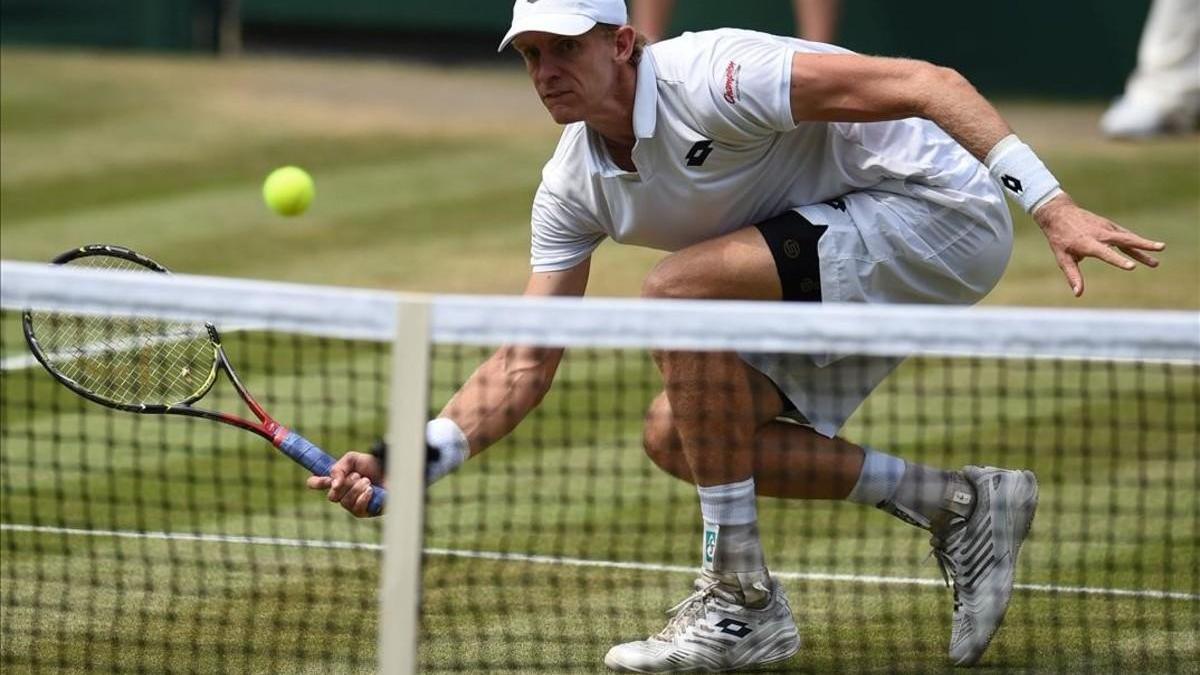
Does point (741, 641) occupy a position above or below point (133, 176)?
below

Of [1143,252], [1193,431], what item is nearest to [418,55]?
[1193,431]

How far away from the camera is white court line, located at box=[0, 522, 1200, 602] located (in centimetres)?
514

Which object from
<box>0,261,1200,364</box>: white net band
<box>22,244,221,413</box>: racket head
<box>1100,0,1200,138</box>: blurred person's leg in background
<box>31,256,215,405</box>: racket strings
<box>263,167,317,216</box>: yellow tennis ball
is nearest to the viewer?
<box>0,261,1200,364</box>: white net band

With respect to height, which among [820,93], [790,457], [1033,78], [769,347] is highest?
[1033,78]

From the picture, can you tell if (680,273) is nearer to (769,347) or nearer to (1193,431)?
(769,347)

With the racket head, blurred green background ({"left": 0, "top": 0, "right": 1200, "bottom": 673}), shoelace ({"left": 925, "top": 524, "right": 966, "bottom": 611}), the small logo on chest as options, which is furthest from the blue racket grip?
shoelace ({"left": 925, "top": 524, "right": 966, "bottom": 611})

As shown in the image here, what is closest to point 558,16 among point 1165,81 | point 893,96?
point 893,96

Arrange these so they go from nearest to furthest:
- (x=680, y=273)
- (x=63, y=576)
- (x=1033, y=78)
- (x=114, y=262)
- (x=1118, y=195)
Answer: (x=680, y=273)
(x=63, y=576)
(x=114, y=262)
(x=1118, y=195)
(x=1033, y=78)

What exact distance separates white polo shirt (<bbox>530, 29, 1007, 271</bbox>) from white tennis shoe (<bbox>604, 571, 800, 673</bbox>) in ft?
2.81

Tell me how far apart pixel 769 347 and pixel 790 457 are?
1.21m

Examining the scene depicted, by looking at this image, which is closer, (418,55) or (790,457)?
(790,457)

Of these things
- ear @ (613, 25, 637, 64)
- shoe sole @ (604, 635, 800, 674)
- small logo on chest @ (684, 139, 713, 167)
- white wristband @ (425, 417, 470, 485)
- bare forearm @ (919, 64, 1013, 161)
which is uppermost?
ear @ (613, 25, 637, 64)

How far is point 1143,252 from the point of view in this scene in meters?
4.22

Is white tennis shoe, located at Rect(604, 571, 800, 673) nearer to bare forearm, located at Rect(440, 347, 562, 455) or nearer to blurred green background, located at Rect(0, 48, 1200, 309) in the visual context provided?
bare forearm, located at Rect(440, 347, 562, 455)
